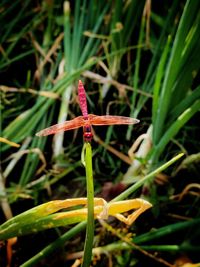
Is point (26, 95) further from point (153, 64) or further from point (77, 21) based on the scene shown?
point (153, 64)

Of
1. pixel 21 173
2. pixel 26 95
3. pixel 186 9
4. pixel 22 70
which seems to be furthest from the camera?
pixel 22 70

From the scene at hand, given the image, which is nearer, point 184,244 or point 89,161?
point 89,161

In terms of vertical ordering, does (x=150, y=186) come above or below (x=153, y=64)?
below

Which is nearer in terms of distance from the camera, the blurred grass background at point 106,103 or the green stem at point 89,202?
the green stem at point 89,202

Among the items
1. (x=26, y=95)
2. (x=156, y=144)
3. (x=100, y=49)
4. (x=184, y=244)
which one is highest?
(x=100, y=49)

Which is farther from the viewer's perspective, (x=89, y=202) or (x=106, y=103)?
(x=106, y=103)

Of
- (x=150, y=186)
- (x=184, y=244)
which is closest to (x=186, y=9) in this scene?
(x=150, y=186)

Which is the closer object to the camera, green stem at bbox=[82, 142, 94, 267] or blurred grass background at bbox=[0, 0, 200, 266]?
green stem at bbox=[82, 142, 94, 267]

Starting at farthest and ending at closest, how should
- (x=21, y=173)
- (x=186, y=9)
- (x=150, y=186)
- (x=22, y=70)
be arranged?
1. (x=22, y=70)
2. (x=21, y=173)
3. (x=150, y=186)
4. (x=186, y=9)
